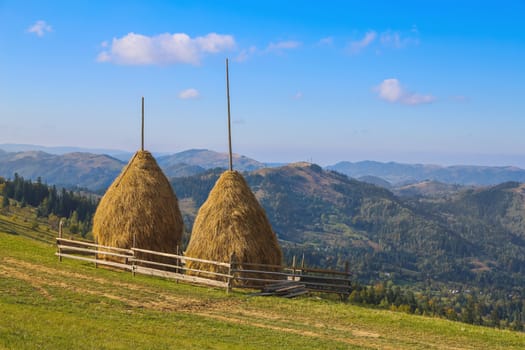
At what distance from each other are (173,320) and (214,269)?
27.1 ft

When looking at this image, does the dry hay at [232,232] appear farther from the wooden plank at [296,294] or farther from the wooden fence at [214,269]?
the wooden plank at [296,294]

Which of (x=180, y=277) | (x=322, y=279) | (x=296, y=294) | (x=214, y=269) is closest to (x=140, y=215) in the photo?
(x=180, y=277)

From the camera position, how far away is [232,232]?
24.4 metres

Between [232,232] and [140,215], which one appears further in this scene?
[140,215]

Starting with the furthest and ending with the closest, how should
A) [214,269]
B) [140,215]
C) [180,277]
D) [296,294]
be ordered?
[140,215] < [296,294] < [214,269] < [180,277]

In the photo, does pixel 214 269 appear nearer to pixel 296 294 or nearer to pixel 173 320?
pixel 296 294

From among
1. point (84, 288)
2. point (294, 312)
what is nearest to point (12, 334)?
point (84, 288)

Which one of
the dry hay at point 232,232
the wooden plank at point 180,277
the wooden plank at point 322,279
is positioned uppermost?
the dry hay at point 232,232

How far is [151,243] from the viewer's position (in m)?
26.3

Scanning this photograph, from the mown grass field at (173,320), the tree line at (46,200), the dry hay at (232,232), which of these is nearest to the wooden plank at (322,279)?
the dry hay at (232,232)

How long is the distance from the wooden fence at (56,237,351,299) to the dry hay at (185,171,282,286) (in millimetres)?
222

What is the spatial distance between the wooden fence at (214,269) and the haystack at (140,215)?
72 cm

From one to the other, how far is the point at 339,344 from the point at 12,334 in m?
8.76

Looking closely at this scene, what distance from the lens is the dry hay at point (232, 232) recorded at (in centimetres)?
2416
